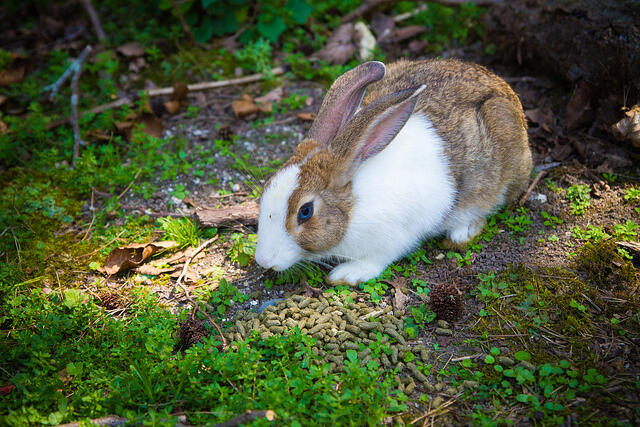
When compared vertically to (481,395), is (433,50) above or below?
above

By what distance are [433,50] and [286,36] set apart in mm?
1961

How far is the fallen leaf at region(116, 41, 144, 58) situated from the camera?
6445mm

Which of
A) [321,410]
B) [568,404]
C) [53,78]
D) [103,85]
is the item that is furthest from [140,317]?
[53,78]

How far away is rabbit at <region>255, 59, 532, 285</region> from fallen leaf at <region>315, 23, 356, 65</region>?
5.90 ft

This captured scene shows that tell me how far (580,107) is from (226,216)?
146 inches

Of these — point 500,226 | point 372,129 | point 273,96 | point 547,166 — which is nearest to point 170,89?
point 273,96

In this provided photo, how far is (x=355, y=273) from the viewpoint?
3996 millimetres

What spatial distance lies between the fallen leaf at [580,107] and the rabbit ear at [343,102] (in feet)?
7.79

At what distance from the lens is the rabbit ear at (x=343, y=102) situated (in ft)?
12.9

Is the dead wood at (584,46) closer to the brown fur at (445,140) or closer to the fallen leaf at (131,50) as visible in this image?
the brown fur at (445,140)

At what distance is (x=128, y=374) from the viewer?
3105 mm

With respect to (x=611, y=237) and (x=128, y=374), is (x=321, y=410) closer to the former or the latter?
(x=128, y=374)

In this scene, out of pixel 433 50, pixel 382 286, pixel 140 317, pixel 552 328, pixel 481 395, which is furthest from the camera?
pixel 433 50

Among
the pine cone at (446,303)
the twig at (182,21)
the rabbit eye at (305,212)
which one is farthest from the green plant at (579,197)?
the twig at (182,21)
